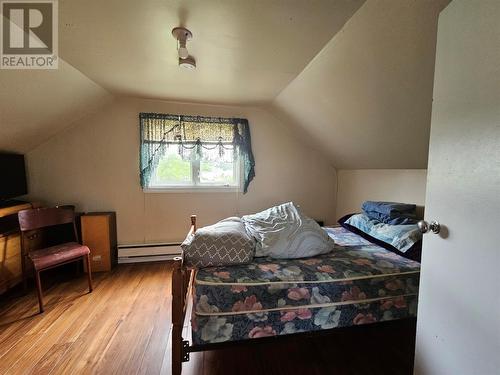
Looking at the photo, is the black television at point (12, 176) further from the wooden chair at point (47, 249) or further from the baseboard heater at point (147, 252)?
the baseboard heater at point (147, 252)

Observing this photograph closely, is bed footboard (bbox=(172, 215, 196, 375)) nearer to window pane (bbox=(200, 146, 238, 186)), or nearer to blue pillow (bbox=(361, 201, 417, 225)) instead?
blue pillow (bbox=(361, 201, 417, 225))

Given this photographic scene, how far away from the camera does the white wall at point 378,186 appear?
84.7 inches

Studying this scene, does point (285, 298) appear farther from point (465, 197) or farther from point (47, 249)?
point (47, 249)

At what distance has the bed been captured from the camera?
123 centimetres

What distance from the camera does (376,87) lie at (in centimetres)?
161

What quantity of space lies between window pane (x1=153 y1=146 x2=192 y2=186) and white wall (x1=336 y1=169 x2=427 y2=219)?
226cm

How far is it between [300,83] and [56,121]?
262 cm

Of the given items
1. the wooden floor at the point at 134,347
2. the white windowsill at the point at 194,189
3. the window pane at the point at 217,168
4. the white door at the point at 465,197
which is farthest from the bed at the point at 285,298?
the window pane at the point at 217,168

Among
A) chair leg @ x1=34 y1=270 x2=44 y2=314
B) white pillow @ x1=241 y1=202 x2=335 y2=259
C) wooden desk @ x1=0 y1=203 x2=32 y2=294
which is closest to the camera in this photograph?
white pillow @ x1=241 y1=202 x2=335 y2=259

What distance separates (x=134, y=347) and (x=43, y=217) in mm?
1664

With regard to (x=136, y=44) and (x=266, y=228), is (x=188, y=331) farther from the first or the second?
(x=136, y=44)

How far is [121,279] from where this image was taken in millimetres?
2490

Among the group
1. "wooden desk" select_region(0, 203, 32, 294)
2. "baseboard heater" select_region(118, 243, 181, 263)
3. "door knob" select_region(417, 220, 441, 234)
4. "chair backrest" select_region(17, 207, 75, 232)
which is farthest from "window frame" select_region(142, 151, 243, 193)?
"door knob" select_region(417, 220, 441, 234)

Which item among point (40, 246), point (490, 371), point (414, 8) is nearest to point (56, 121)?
point (40, 246)
